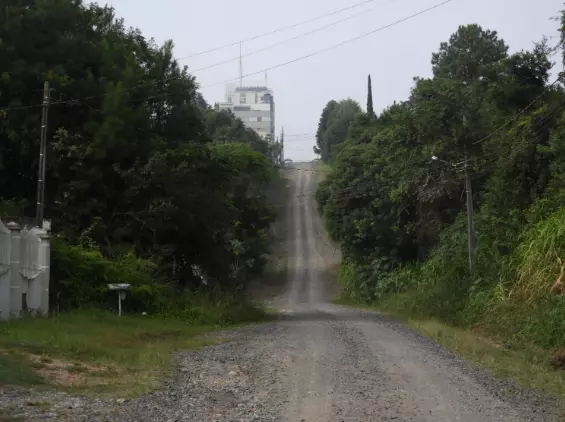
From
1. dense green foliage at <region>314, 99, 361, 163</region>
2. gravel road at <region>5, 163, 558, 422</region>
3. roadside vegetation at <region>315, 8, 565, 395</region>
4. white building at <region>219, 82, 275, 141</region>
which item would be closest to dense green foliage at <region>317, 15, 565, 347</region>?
roadside vegetation at <region>315, 8, 565, 395</region>

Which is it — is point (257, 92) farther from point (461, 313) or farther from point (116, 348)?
point (116, 348)

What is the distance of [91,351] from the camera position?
15117 mm

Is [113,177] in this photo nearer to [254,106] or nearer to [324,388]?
[324,388]

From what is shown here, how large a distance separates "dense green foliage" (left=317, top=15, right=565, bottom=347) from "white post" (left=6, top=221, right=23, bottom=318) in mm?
13714

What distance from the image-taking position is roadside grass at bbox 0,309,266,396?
38.0 feet

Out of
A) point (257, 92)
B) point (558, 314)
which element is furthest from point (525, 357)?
point (257, 92)

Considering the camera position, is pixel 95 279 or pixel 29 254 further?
pixel 95 279

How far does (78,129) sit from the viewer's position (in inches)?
1172

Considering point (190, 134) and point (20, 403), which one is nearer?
point (20, 403)

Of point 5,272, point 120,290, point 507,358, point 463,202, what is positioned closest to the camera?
point 507,358

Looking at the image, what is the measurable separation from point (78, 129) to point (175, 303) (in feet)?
26.9

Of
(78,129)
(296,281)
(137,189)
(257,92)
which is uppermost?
(257,92)

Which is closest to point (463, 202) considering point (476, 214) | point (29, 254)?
point (476, 214)

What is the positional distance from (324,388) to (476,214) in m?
28.3
